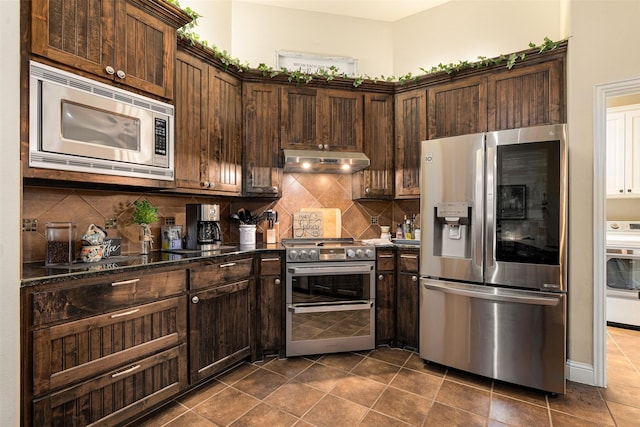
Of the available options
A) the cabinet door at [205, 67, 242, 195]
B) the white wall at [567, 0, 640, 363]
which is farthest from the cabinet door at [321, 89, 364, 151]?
the white wall at [567, 0, 640, 363]

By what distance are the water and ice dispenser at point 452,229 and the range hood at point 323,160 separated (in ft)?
2.91

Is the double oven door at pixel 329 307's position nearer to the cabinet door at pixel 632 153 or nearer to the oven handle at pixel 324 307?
the oven handle at pixel 324 307

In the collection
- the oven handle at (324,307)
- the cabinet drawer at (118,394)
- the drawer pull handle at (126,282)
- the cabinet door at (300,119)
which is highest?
the cabinet door at (300,119)

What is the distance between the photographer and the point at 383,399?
2078 mm

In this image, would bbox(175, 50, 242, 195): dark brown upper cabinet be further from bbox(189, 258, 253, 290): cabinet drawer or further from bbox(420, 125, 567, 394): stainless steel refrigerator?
bbox(420, 125, 567, 394): stainless steel refrigerator

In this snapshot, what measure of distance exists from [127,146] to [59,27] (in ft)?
2.13

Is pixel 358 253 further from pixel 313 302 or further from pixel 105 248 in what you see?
pixel 105 248

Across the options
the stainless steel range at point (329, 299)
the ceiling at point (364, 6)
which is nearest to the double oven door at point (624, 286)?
the stainless steel range at point (329, 299)

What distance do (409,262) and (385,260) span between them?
8.2 inches

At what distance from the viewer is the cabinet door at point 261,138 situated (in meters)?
2.93

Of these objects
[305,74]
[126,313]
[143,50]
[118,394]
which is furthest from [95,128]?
[305,74]

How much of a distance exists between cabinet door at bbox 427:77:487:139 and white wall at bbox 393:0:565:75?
1.98 feet

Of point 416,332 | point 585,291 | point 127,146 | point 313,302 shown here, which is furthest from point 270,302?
point 585,291

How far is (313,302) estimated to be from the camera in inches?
104
